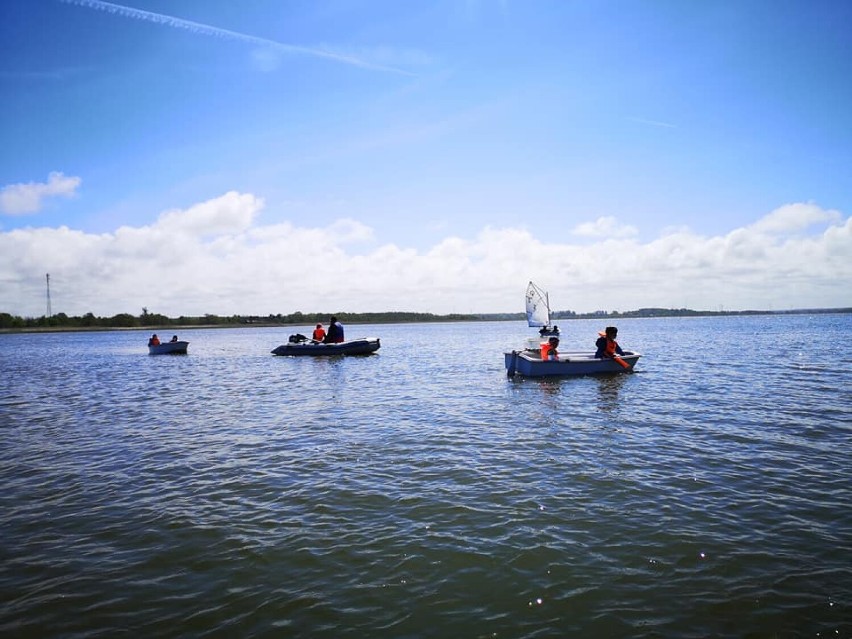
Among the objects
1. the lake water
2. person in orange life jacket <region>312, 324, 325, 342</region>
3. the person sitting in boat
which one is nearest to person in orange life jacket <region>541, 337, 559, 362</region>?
the lake water

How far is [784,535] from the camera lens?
7.19m

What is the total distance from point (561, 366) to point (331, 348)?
71.6 ft

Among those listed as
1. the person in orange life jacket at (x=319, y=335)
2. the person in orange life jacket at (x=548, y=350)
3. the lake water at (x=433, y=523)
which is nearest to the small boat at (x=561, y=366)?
the person in orange life jacket at (x=548, y=350)

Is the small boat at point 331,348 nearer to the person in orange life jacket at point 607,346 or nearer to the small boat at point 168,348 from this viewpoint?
the small boat at point 168,348

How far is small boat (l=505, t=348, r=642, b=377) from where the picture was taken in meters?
25.0

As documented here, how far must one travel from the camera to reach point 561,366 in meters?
25.2

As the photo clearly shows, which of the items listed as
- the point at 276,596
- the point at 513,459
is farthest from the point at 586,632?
the point at 513,459

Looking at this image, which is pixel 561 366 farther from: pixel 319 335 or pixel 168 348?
pixel 168 348

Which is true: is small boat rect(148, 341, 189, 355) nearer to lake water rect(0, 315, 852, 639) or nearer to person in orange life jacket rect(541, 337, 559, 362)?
lake water rect(0, 315, 852, 639)

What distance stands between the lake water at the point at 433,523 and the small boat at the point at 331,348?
23.8 m

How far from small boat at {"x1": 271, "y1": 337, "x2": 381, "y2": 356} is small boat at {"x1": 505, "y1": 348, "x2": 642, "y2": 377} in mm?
18601

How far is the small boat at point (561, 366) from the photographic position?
25.0 m

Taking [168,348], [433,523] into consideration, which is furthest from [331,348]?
[433,523]

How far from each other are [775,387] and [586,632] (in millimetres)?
20944
